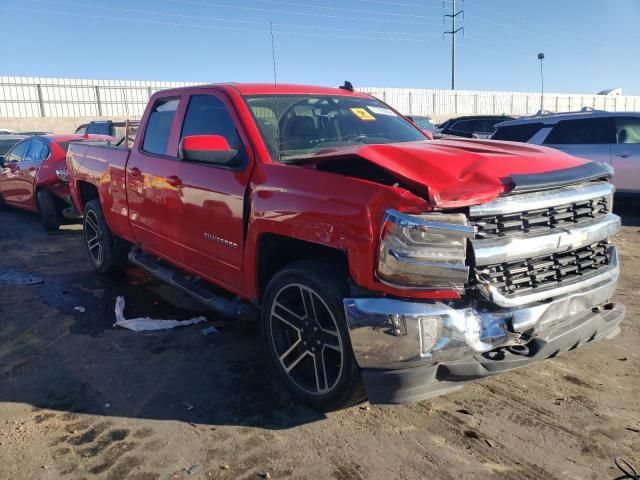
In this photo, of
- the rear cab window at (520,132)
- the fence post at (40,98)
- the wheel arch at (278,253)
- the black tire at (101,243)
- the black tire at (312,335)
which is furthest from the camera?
Result: the fence post at (40,98)

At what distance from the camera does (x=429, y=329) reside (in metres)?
2.50

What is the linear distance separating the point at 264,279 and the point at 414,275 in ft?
4.22

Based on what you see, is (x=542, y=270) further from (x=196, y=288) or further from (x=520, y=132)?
(x=520, y=132)

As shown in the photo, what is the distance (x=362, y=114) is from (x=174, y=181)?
1593 millimetres

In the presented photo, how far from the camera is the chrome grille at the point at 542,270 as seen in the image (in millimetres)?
2643

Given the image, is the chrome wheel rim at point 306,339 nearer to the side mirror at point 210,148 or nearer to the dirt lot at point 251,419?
the dirt lot at point 251,419

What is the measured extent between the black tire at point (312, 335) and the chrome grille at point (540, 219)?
791 mm

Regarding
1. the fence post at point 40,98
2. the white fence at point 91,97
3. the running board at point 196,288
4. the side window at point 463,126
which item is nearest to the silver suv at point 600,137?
the side window at point 463,126

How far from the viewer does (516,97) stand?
42844mm

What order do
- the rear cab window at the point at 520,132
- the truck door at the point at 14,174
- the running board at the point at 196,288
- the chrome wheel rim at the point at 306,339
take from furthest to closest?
the truck door at the point at 14,174 → the rear cab window at the point at 520,132 → the running board at the point at 196,288 → the chrome wheel rim at the point at 306,339

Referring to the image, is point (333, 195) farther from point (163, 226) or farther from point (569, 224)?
point (163, 226)

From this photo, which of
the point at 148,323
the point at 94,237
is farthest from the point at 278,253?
the point at 94,237

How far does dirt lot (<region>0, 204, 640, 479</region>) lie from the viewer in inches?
105

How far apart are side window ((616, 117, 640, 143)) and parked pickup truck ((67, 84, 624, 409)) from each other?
6339 mm
